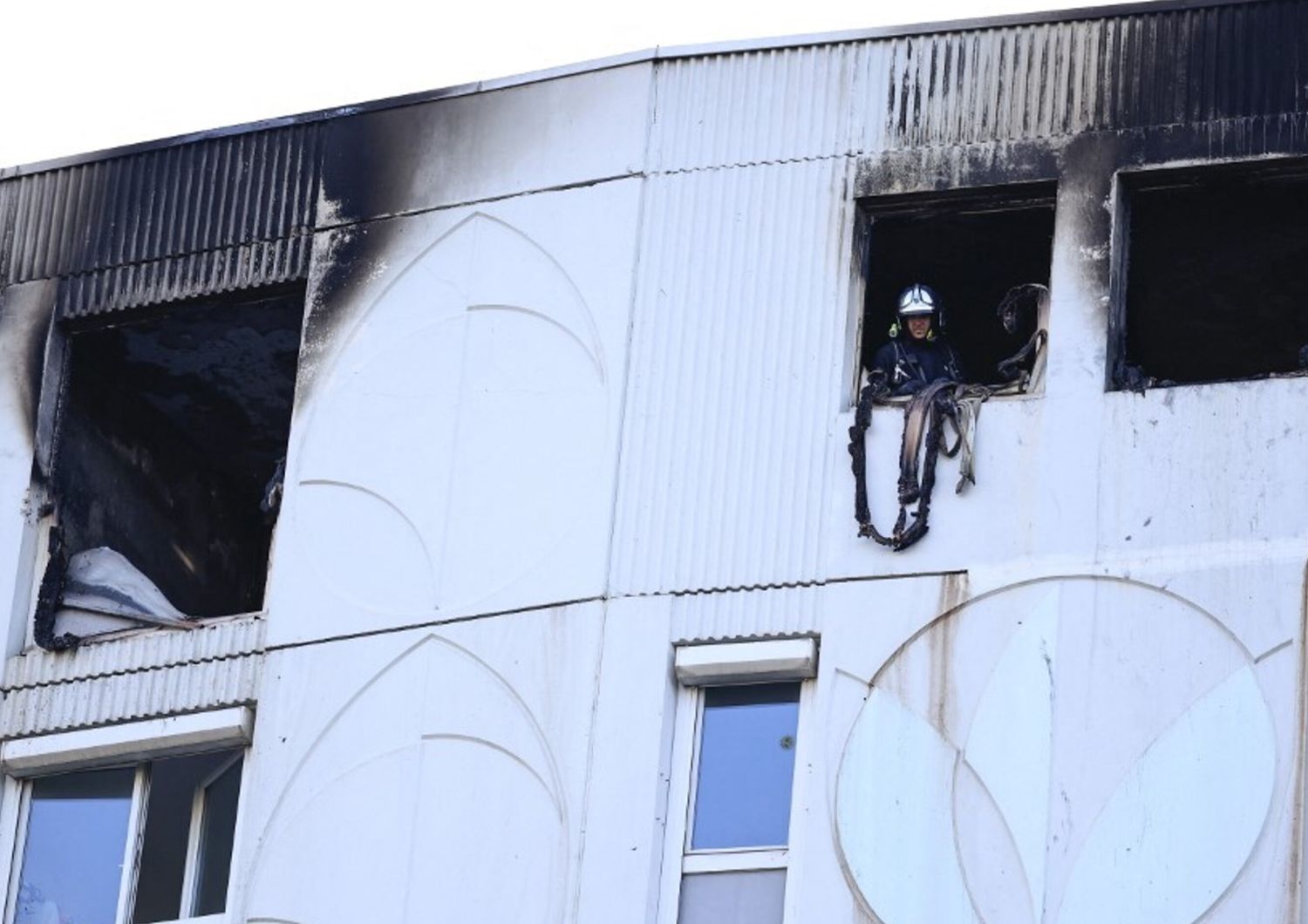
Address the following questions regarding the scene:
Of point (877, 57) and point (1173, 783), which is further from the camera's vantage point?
point (877, 57)

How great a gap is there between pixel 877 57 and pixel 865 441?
119 inches

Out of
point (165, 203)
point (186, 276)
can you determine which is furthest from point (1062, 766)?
point (165, 203)

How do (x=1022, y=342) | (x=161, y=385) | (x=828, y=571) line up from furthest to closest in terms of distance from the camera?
1. (x=161, y=385)
2. (x=1022, y=342)
3. (x=828, y=571)

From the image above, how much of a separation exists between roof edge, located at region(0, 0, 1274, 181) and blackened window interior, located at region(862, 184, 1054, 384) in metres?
1.28

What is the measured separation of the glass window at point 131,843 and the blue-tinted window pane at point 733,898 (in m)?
3.97

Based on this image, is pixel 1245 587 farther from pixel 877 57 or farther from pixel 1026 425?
pixel 877 57

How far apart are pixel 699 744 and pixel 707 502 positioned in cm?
172

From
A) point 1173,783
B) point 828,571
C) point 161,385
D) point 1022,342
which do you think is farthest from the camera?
point 161,385

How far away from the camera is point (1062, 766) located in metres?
24.5

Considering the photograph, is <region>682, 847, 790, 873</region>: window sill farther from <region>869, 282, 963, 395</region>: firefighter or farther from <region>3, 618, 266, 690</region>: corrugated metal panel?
<region>3, 618, 266, 690</region>: corrugated metal panel

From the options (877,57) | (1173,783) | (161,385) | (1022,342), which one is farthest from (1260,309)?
(161,385)

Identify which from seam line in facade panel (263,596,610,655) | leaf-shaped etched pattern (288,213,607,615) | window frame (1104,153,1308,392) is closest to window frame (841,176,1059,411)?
window frame (1104,153,1308,392)

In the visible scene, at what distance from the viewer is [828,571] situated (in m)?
25.8

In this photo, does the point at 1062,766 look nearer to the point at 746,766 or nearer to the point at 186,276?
the point at 746,766
